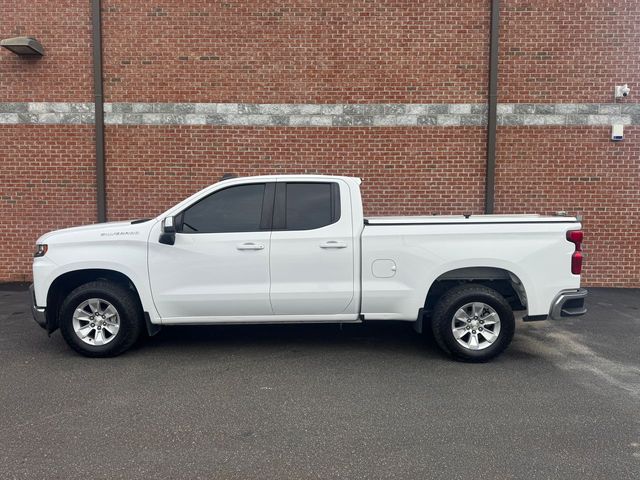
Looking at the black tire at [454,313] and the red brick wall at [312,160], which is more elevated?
the red brick wall at [312,160]

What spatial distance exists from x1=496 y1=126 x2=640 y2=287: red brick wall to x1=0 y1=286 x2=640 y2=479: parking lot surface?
343 cm

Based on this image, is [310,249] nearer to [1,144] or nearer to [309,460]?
[309,460]

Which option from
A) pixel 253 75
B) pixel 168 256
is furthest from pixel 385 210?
pixel 168 256

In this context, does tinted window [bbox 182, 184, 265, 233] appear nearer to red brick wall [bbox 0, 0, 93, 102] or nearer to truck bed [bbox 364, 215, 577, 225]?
truck bed [bbox 364, 215, 577, 225]

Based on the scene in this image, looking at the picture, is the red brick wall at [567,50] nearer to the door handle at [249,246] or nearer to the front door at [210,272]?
the door handle at [249,246]

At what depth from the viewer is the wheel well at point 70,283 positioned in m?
5.32

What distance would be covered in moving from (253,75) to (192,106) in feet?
4.06

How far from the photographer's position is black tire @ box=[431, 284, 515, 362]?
204 inches

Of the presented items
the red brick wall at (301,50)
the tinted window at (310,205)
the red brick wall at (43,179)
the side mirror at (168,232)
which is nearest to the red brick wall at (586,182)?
the red brick wall at (301,50)

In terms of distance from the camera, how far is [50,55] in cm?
909

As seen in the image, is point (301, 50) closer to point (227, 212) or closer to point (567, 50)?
point (567, 50)

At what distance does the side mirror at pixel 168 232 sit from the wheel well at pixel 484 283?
2.75 metres

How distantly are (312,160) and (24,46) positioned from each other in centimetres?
531

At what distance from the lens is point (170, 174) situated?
30.1ft
